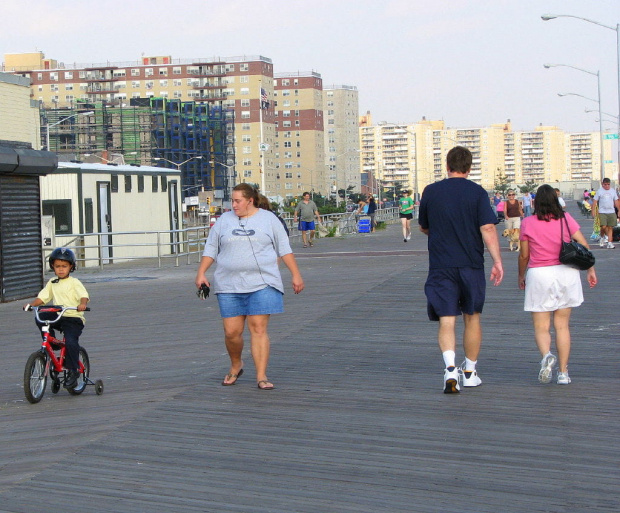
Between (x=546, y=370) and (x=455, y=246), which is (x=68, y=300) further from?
(x=546, y=370)

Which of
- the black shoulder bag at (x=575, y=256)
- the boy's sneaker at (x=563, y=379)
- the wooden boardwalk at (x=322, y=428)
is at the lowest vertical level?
the wooden boardwalk at (x=322, y=428)

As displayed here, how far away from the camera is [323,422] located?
7.48 metres

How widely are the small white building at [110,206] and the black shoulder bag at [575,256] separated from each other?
78.1 feet

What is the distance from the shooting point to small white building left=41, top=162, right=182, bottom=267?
36.4 meters

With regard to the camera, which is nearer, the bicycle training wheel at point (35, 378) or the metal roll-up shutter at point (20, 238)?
the bicycle training wheel at point (35, 378)

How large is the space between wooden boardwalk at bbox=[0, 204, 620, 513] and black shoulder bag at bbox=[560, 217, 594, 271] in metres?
0.96

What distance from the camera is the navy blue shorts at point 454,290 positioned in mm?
8273

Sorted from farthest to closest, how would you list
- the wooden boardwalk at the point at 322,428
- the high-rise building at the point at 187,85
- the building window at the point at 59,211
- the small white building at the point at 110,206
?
the high-rise building at the point at 187,85 → the building window at the point at 59,211 → the small white building at the point at 110,206 → the wooden boardwalk at the point at 322,428

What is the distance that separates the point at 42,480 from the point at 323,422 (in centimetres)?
211

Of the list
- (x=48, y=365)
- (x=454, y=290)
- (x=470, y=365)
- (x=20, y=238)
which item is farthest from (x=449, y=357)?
(x=20, y=238)

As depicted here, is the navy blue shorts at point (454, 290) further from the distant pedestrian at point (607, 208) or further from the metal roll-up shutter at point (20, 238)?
the distant pedestrian at point (607, 208)

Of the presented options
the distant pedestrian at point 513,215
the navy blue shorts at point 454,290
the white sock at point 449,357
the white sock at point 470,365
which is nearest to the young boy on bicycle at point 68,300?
the navy blue shorts at point 454,290

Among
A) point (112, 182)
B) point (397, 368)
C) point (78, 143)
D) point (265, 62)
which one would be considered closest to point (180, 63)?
point (265, 62)

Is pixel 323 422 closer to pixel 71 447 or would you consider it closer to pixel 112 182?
pixel 71 447
